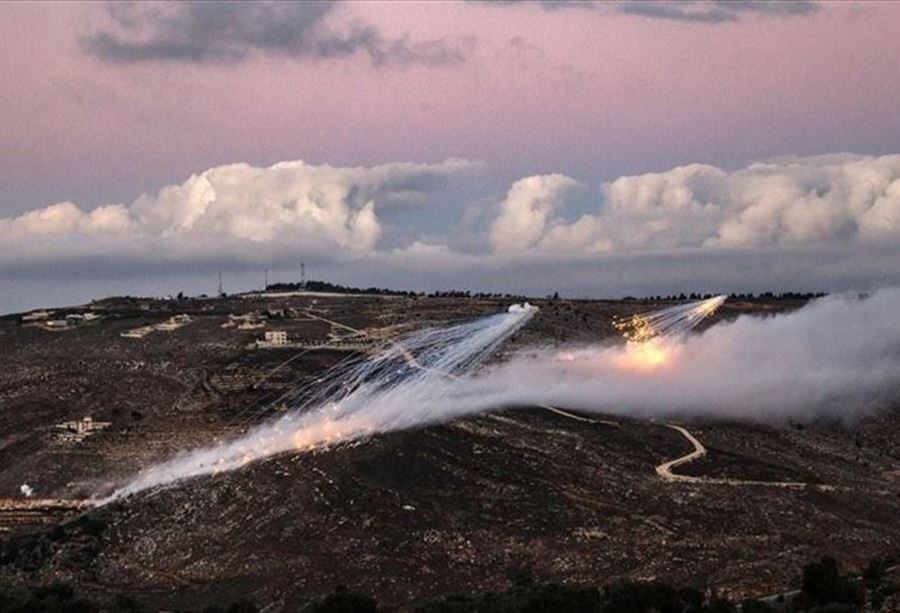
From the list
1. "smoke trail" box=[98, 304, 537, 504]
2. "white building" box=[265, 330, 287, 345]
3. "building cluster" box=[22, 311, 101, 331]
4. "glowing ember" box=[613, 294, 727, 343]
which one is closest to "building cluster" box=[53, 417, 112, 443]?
"smoke trail" box=[98, 304, 537, 504]

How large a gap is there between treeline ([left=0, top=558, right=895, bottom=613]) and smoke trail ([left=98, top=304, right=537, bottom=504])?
33855mm

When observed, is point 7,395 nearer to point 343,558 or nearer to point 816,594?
point 343,558

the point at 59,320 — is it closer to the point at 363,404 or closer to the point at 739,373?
the point at 363,404

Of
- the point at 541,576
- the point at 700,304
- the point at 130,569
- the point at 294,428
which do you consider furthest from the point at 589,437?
the point at 700,304

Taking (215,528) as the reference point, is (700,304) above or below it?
above

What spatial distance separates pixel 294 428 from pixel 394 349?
28690 mm

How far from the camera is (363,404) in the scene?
126562 millimetres

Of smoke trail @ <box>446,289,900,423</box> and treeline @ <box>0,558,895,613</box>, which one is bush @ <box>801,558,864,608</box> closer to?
treeline @ <box>0,558,895,613</box>

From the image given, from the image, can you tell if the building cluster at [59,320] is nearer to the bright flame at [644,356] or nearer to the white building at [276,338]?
the white building at [276,338]

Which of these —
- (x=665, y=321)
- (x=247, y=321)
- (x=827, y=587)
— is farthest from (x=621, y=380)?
(x=827, y=587)

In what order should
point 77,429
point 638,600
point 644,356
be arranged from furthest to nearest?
1. point 644,356
2. point 77,429
3. point 638,600

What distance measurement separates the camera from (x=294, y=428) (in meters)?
122

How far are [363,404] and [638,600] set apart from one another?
186 feet

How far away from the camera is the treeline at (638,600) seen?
71.3 metres
